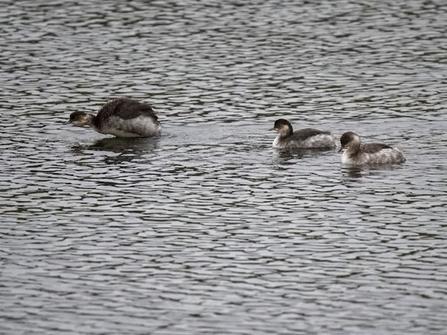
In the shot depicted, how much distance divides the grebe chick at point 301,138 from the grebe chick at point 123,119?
2.51 metres

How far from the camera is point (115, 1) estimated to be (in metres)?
37.3


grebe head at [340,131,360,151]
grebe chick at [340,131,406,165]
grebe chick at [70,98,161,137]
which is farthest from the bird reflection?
grebe chick at [340,131,406,165]

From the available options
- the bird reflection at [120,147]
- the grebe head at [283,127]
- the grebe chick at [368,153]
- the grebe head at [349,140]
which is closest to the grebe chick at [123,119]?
the bird reflection at [120,147]

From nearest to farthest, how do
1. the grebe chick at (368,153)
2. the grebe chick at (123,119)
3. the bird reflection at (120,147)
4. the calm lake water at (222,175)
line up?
the calm lake water at (222,175) < the grebe chick at (368,153) < the bird reflection at (120,147) < the grebe chick at (123,119)

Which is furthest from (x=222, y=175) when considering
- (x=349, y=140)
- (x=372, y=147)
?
(x=372, y=147)

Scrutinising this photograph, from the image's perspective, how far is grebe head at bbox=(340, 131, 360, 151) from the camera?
21.8 meters

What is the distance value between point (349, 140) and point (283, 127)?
60.6 inches

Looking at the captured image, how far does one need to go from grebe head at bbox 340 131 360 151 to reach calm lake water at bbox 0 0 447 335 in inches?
15.7

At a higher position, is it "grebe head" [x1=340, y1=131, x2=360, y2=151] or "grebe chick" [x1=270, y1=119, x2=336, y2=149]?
"grebe head" [x1=340, y1=131, x2=360, y2=151]

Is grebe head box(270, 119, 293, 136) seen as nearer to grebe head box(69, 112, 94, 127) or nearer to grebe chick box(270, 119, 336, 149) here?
grebe chick box(270, 119, 336, 149)

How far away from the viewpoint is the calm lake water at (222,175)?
14570 mm

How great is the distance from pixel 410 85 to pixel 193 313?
46.4ft

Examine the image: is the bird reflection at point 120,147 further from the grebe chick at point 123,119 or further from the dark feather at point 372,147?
the dark feather at point 372,147

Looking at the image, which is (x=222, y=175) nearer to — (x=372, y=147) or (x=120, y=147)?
(x=372, y=147)
